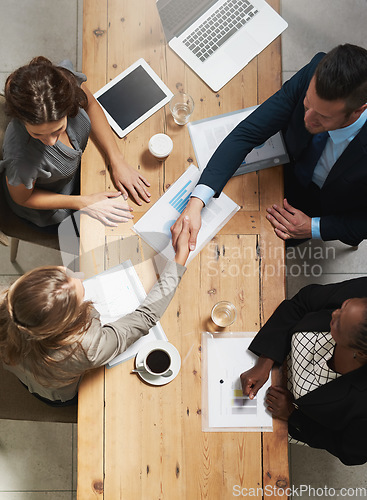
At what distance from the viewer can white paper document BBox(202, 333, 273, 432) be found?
5.04ft

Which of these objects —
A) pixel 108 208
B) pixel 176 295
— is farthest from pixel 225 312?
pixel 108 208

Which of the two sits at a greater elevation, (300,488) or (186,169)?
(186,169)

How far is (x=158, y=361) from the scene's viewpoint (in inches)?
61.6

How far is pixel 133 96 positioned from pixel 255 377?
115cm

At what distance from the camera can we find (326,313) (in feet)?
5.28

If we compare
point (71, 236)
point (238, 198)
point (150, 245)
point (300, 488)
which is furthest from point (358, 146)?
point (300, 488)

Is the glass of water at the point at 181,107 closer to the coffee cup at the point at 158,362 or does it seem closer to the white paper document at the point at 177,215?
the white paper document at the point at 177,215

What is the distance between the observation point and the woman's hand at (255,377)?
60.6 inches

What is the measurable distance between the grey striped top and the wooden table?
78 millimetres

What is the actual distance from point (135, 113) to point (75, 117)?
0.23 m

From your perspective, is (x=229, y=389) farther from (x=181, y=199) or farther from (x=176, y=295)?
(x=181, y=199)

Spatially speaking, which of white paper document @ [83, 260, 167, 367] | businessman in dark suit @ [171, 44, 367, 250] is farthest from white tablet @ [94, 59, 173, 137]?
white paper document @ [83, 260, 167, 367]

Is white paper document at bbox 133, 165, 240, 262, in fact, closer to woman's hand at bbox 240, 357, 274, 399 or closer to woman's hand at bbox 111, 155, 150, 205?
woman's hand at bbox 111, 155, 150, 205

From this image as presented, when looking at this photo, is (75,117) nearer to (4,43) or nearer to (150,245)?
(150,245)
